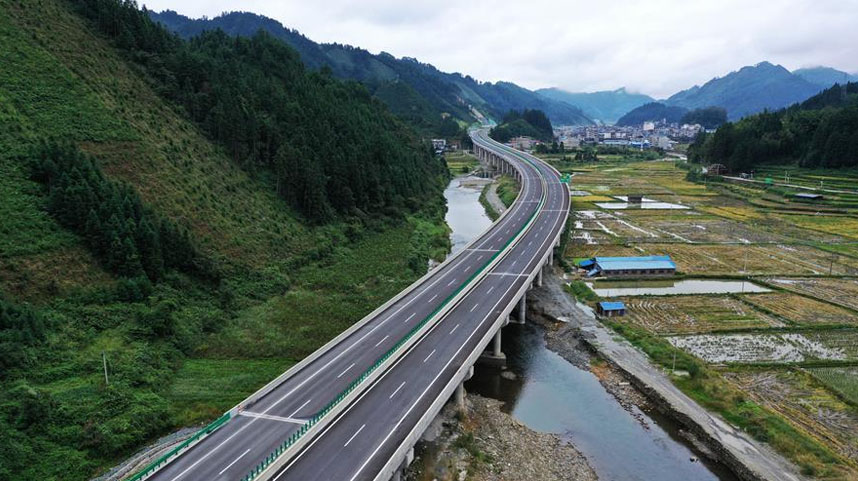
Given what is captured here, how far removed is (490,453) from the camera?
112 ft

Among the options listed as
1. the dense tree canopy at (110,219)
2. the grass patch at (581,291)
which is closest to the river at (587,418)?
the grass patch at (581,291)

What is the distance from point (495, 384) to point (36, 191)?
46.3m

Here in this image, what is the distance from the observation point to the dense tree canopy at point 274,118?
7794cm

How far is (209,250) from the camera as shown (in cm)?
5675

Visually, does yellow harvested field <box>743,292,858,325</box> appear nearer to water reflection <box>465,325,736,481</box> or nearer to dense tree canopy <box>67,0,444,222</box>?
water reflection <box>465,325,736,481</box>

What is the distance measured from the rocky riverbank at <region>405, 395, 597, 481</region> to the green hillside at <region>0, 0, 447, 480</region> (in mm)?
14765

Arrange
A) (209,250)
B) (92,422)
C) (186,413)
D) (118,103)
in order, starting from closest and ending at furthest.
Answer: (92,422) → (186,413) → (209,250) → (118,103)

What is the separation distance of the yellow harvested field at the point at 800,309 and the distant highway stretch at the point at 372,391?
87.4 ft

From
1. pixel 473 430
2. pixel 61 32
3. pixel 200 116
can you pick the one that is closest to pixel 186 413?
pixel 473 430

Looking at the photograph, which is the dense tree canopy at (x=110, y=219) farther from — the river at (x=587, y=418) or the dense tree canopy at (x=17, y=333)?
the river at (x=587, y=418)

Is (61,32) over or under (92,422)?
over

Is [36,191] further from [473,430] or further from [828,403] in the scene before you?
[828,403]

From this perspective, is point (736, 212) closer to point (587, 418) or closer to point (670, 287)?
point (670, 287)

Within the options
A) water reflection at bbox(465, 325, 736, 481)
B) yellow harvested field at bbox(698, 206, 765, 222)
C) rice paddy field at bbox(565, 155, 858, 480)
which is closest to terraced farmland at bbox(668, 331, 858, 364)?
rice paddy field at bbox(565, 155, 858, 480)
